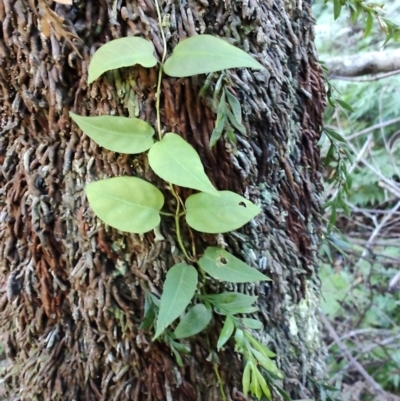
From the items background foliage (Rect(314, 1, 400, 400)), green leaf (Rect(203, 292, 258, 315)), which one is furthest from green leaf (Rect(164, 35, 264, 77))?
background foliage (Rect(314, 1, 400, 400))

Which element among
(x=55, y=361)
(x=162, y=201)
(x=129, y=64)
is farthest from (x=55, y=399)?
(x=129, y=64)

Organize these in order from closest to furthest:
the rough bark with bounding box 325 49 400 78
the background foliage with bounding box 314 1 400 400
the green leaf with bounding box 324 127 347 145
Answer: the green leaf with bounding box 324 127 347 145
the rough bark with bounding box 325 49 400 78
the background foliage with bounding box 314 1 400 400

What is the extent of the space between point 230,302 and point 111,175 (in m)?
0.20

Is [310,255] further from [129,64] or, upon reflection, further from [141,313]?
[129,64]

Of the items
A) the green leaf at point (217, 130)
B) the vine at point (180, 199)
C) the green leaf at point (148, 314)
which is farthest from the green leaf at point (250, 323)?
the green leaf at point (217, 130)

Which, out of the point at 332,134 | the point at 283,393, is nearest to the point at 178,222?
the point at 283,393

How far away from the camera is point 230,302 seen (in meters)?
0.48

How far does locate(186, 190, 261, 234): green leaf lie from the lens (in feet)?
1.37

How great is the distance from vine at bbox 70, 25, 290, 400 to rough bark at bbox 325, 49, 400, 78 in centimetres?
72

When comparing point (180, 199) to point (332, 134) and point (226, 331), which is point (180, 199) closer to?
point (226, 331)

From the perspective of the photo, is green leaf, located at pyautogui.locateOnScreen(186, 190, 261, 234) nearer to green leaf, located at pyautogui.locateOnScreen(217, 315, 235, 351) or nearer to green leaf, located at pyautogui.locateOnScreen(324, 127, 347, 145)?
green leaf, located at pyautogui.locateOnScreen(217, 315, 235, 351)

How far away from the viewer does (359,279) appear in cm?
208

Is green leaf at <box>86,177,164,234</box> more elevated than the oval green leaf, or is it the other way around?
green leaf at <box>86,177,164,234</box>

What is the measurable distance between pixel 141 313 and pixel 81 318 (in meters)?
0.09
